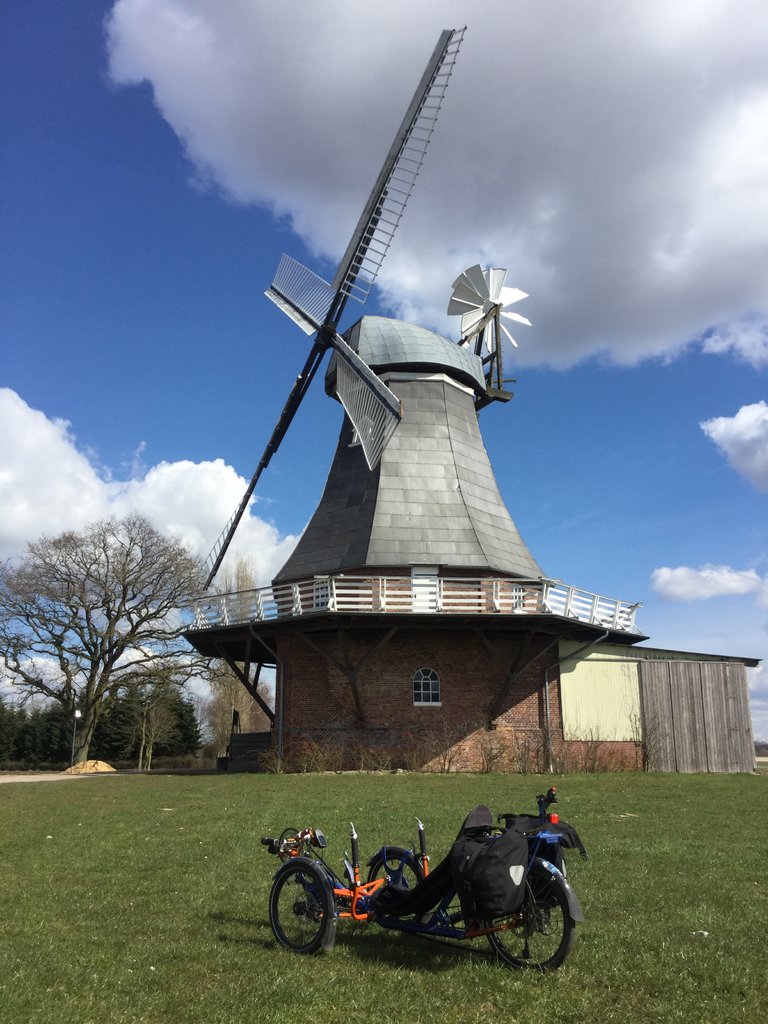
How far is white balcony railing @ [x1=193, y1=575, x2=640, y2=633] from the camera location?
18391mm

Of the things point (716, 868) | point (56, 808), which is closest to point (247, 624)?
point (56, 808)

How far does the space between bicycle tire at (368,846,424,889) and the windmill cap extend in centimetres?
1814

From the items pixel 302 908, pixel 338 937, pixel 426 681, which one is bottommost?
pixel 338 937

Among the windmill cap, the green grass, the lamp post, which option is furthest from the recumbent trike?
the lamp post

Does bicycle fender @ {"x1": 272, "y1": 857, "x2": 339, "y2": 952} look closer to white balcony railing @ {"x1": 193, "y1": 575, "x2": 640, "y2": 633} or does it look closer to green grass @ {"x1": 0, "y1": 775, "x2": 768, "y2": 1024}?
green grass @ {"x1": 0, "y1": 775, "x2": 768, "y2": 1024}

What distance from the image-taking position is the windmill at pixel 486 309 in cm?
2605

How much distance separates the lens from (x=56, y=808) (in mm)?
12367

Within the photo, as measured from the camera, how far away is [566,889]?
4.43m

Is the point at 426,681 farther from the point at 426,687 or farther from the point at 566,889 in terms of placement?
the point at 566,889

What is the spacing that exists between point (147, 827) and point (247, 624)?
1004cm

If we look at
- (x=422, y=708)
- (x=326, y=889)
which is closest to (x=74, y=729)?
(x=422, y=708)

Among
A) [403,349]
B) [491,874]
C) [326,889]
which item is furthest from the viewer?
[403,349]

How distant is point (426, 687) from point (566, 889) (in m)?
15.3

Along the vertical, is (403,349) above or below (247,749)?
above
